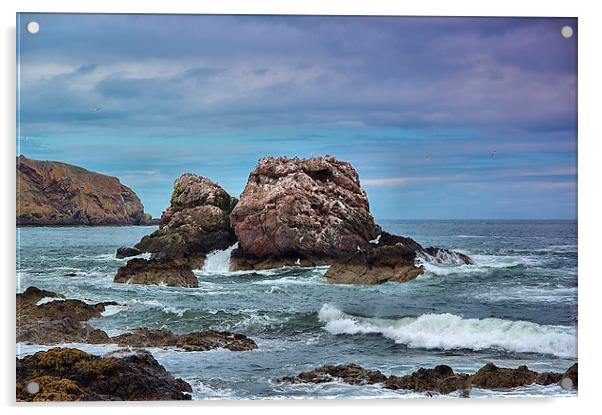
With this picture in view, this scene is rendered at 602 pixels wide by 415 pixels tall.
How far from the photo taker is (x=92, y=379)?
442 cm

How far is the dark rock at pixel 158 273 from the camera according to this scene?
15.5 feet

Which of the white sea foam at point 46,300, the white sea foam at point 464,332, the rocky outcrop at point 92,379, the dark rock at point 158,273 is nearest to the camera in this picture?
the rocky outcrop at point 92,379

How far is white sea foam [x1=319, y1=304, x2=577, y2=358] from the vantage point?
15.2 ft

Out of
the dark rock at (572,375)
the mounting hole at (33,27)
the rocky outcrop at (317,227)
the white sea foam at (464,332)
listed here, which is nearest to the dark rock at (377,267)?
the rocky outcrop at (317,227)

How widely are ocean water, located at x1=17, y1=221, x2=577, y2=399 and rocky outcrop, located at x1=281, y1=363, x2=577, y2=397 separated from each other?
0.14 ft

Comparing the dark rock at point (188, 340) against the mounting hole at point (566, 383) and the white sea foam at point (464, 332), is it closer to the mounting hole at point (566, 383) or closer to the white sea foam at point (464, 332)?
the white sea foam at point (464, 332)

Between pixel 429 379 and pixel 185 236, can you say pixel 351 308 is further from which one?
pixel 185 236

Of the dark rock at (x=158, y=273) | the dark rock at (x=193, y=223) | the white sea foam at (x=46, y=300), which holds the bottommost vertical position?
the white sea foam at (x=46, y=300)

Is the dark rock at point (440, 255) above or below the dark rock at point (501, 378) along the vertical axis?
above

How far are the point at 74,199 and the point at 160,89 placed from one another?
900 millimetres

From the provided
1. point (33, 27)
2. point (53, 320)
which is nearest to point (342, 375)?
point (53, 320)

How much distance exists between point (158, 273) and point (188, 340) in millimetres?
481

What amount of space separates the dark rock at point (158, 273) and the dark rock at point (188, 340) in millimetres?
322
